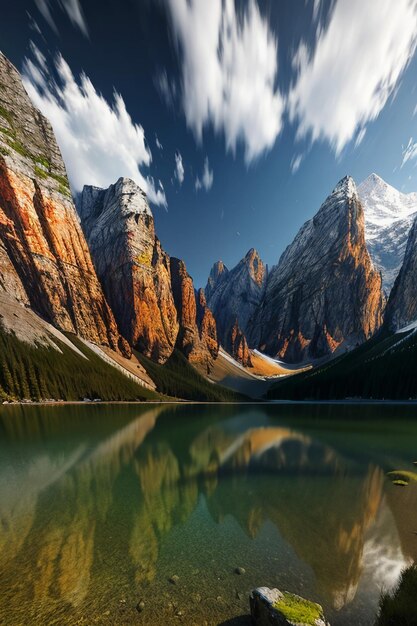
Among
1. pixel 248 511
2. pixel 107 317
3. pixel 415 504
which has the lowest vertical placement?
pixel 248 511

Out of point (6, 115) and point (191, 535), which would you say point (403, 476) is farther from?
point (6, 115)

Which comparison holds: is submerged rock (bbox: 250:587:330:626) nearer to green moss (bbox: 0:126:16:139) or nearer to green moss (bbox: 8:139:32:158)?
green moss (bbox: 8:139:32:158)

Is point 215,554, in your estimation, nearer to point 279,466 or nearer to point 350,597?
point 350,597

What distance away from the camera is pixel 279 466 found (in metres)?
27.9

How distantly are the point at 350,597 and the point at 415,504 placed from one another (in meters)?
11.6

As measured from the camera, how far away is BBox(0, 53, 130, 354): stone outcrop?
155 m

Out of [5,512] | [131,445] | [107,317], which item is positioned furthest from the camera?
[107,317]

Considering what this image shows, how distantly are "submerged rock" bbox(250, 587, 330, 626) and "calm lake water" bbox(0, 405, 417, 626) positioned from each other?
2.88 ft

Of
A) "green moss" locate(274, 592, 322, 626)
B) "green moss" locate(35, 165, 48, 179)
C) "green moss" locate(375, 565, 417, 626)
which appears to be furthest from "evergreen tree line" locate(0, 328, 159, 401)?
"green moss" locate(375, 565, 417, 626)

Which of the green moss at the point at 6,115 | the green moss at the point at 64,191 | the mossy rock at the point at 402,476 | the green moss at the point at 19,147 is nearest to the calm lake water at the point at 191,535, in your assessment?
the mossy rock at the point at 402,476

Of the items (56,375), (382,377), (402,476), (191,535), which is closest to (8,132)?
(56,375)

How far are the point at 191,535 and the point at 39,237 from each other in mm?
187253

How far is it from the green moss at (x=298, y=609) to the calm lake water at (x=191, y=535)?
4.52 ft

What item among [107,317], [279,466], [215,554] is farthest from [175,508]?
[107,317]
